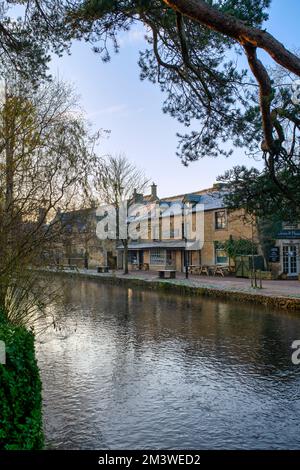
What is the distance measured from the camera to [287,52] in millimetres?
5953

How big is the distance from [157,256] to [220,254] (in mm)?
8147

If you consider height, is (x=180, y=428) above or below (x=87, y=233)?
below

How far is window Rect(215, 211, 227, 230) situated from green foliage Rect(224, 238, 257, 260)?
222cm

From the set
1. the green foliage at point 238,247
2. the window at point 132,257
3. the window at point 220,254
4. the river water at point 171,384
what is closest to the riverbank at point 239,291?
the river water at point 171,384

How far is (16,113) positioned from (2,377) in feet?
14.3

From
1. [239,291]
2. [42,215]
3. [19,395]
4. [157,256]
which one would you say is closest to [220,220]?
[157,256]

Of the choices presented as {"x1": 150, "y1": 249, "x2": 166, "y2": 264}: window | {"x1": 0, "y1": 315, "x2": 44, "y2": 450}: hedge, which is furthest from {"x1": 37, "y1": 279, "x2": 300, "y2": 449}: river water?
{"x1": 150, "y1": 249, "x2": 166, "y2": 264}: window

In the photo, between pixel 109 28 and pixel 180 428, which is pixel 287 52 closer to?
pixel 109 28

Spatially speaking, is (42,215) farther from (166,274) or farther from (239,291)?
(166,274)

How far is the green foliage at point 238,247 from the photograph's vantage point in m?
28.7

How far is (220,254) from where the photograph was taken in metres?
33.0

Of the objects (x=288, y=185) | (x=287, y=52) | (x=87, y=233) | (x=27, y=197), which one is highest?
(x=287, y=52)

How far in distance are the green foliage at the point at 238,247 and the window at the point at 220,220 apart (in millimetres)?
2220
